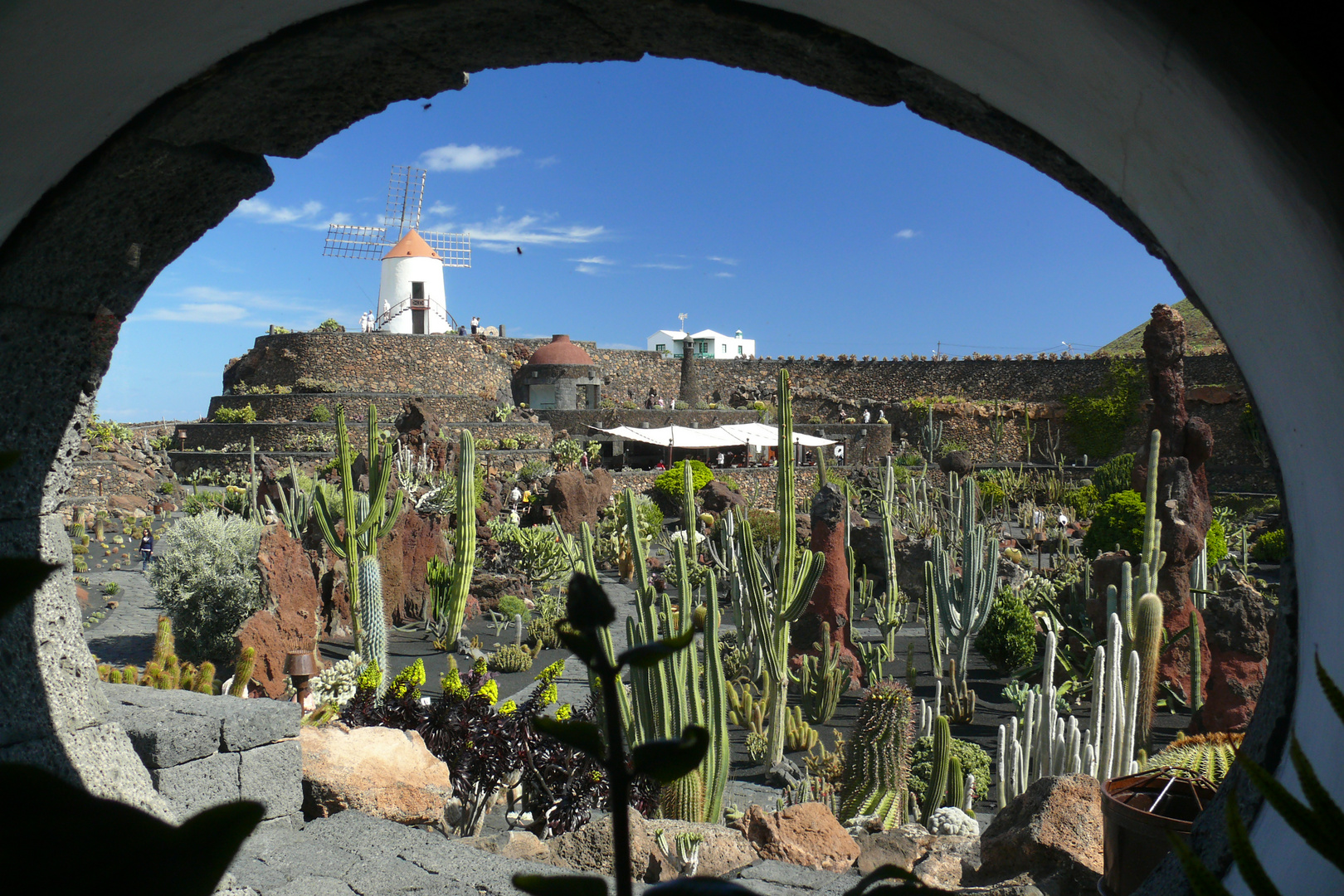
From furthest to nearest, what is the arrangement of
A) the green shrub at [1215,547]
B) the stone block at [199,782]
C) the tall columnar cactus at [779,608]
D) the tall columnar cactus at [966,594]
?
the green shrub at [1215,547]
the tall columnar cactus at [966,594]
the tall columnar cactus at [779,608]
the stone block at [199,782]

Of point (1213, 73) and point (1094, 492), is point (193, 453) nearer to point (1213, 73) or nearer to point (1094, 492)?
point (1094, 492)

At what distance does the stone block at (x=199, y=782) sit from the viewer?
3070mm

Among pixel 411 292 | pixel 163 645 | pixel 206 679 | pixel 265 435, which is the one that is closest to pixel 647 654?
pixel 206 679

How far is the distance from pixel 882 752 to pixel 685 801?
135 cm

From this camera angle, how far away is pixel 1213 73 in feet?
3.73

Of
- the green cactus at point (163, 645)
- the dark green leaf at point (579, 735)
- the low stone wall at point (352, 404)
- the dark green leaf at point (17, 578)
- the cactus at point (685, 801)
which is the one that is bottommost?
the cactus at point (685, 801)

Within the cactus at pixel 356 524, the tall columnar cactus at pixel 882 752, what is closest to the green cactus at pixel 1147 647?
the tall columnar cactus at pixel 882 752

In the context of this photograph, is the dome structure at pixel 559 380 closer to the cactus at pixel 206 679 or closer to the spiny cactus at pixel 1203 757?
the cactus at pixel 206 679

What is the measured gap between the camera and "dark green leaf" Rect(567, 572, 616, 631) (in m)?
0.57

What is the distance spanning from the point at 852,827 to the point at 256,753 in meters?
3.28

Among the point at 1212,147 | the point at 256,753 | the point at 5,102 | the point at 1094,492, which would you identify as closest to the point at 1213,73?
the point at 1212,147

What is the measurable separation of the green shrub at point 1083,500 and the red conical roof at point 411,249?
26369 millimetres

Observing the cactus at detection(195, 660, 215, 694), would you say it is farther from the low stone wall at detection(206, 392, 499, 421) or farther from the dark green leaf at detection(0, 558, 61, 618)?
the low stone wall at detection(206, 392, 499, 421)

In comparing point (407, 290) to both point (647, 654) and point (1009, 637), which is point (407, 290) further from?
point (647, 654)
